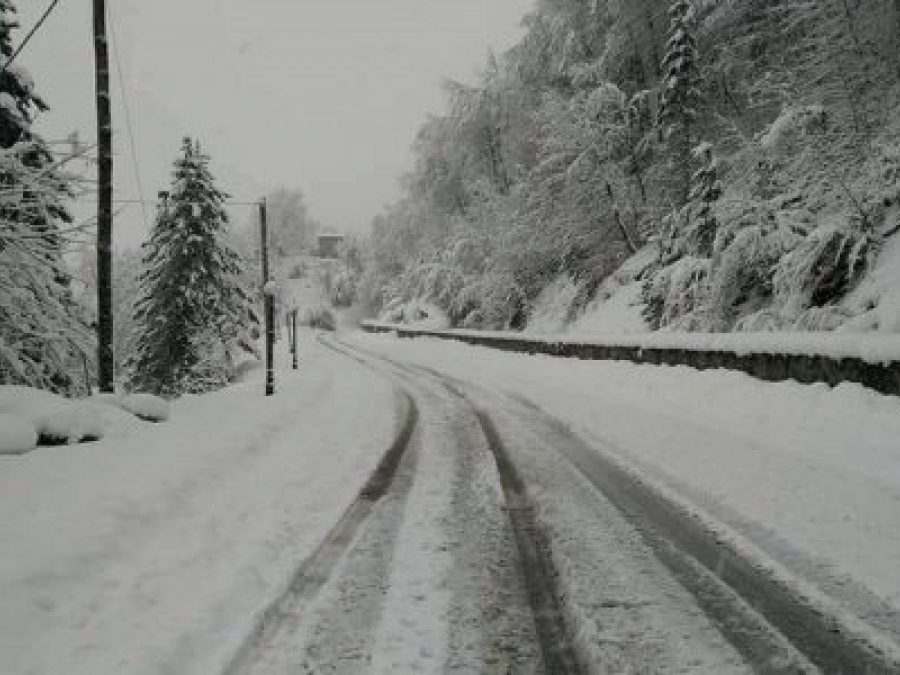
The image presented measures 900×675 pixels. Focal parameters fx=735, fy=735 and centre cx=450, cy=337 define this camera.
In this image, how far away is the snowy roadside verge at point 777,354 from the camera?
911 cm

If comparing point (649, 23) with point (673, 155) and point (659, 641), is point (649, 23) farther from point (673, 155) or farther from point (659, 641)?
point (659, 641)

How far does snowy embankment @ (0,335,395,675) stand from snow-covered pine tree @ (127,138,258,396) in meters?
17.3

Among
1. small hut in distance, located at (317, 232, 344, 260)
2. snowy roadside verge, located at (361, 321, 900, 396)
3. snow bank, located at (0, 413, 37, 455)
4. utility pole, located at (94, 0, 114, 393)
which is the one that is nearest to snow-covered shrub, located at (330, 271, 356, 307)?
small hut in distance, located at (317, 232, 344, 260)

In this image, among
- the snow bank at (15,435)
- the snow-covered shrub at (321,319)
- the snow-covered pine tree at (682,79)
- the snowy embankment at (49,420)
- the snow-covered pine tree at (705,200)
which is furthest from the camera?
the snow-covered shrub at (321,319)

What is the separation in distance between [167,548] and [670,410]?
8.88 metres

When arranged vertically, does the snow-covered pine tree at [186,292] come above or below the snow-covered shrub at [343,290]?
below

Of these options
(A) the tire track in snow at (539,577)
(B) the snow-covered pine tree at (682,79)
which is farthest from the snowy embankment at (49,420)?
(B) the snow-covered pine tree at (682,79)

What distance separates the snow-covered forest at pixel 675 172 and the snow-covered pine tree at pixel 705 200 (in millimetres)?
54

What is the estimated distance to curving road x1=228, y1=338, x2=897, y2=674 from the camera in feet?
12.0

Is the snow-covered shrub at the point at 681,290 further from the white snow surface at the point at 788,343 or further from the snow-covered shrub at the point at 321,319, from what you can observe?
the snow-covered shrub at the point at 321,319

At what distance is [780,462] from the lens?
775 centimetres

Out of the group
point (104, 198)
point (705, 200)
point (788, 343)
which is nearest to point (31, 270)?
point (104, 198)

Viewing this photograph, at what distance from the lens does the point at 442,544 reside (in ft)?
18.2

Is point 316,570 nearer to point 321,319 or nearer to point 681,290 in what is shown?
point 681,290
